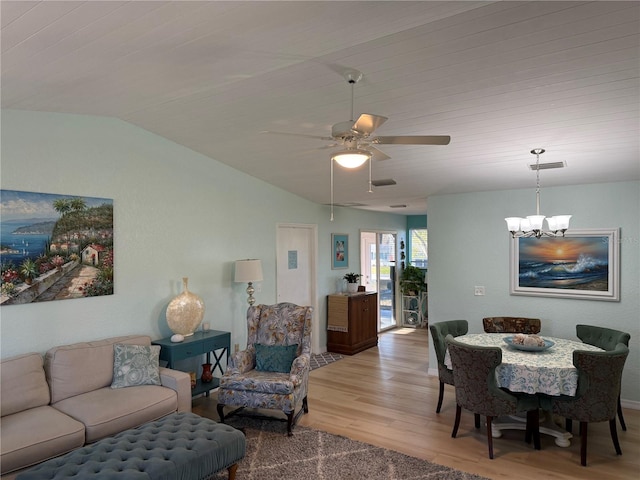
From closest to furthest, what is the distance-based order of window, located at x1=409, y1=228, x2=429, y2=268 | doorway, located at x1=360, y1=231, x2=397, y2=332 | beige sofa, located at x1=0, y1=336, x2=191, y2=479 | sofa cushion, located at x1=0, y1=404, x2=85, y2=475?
sofa cushion, located at x1=0, y1=404, x2=85, y2=475, beige sofa, located at x1=0, y1=336, x2=191, y2=479, doorway, located at x1=360, y1=231, x2=397, y2=332, window, located at x1=409, y1=228, x2=429, y2=268

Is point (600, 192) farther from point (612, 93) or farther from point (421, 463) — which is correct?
point (421, 463)

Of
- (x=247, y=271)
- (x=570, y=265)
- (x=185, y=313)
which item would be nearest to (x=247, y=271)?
(x=247, y=271)

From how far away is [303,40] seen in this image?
2373mm

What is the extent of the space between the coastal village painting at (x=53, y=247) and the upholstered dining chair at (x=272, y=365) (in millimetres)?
1460

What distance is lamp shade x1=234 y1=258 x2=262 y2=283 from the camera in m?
4.98

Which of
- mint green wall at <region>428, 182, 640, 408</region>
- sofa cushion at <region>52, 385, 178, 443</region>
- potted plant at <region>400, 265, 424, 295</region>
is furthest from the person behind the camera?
potted plant at <region>400, 265, 424, 295</region>

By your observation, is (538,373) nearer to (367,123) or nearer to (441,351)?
(441,351)

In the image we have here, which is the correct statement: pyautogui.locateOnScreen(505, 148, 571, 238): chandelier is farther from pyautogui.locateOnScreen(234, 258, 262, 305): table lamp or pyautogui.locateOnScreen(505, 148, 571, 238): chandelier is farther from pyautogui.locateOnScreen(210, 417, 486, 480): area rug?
pyautogui.locateOnScreen(234, 258, 262, 305): table lamp

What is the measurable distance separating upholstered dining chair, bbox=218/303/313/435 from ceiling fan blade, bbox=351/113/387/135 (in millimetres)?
2453

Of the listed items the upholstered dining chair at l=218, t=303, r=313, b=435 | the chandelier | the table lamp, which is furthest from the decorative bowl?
the table lamp

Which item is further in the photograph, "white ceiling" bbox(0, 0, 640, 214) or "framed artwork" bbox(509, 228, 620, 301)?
"framed artwork" bbox(509, 228, 620, 301)

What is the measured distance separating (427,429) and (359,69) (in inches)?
126

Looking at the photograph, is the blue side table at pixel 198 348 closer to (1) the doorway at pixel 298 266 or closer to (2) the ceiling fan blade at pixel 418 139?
(1) the doorway at pixel 298 266

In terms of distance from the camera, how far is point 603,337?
4141 mm
